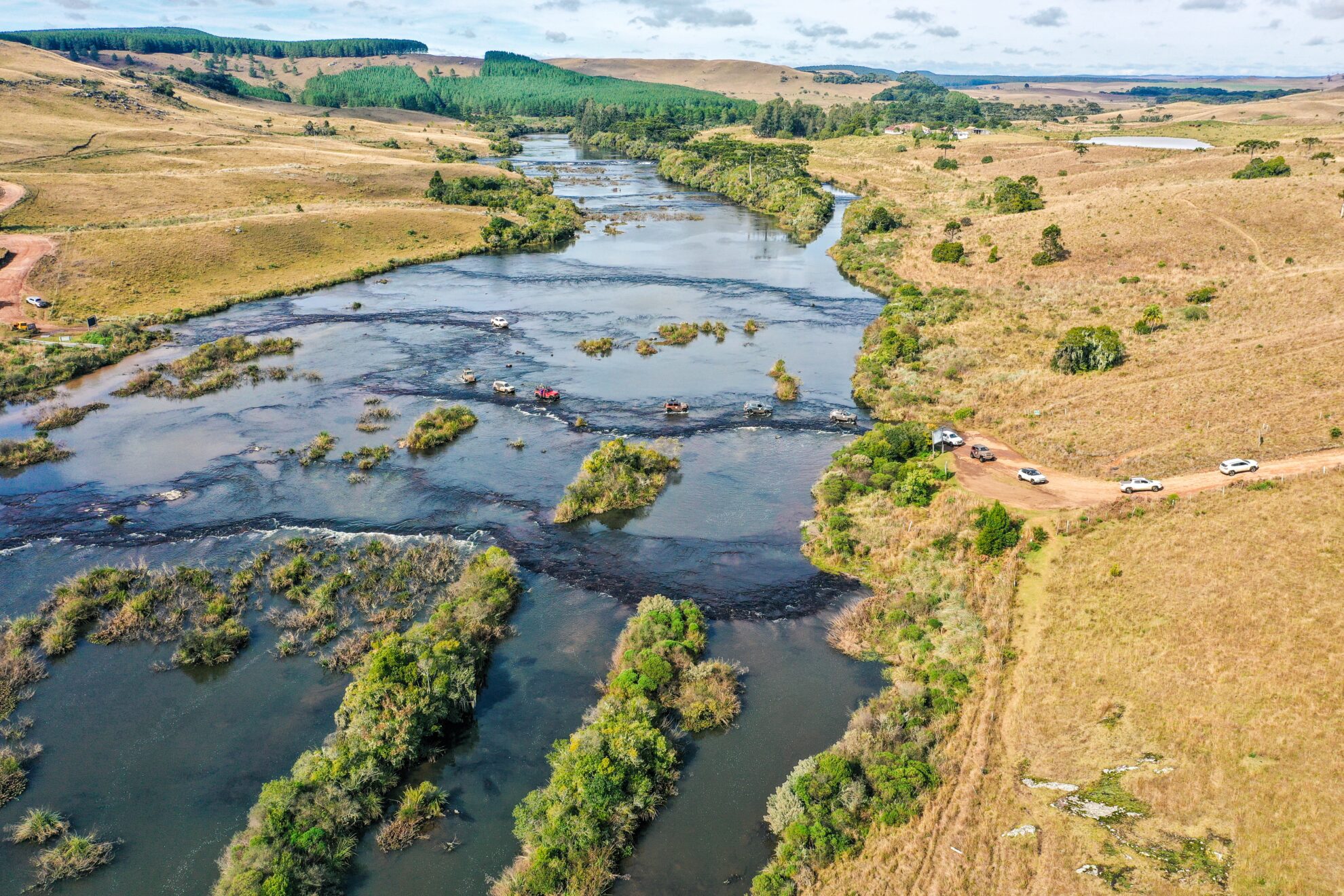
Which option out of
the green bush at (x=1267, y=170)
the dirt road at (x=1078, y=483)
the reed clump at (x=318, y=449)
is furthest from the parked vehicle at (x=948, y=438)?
the green bush at (x=1267, y=170)

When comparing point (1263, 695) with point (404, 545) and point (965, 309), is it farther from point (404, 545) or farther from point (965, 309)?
point (965, 309)

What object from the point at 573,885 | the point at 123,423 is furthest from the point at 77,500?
the point at 573,885

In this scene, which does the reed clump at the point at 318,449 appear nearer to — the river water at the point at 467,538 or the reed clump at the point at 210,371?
the river water at the point at 467,538

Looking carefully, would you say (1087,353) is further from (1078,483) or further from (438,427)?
(438,427)

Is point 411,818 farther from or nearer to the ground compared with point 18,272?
nearer to the ground

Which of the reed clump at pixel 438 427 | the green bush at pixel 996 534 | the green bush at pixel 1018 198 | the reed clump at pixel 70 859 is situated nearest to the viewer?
the reed clump at pixel 70 859

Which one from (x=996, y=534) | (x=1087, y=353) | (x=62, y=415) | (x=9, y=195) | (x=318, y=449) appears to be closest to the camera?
(x=996, y=534)

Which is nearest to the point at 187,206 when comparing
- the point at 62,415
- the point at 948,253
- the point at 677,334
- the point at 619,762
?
the point at 62,415
